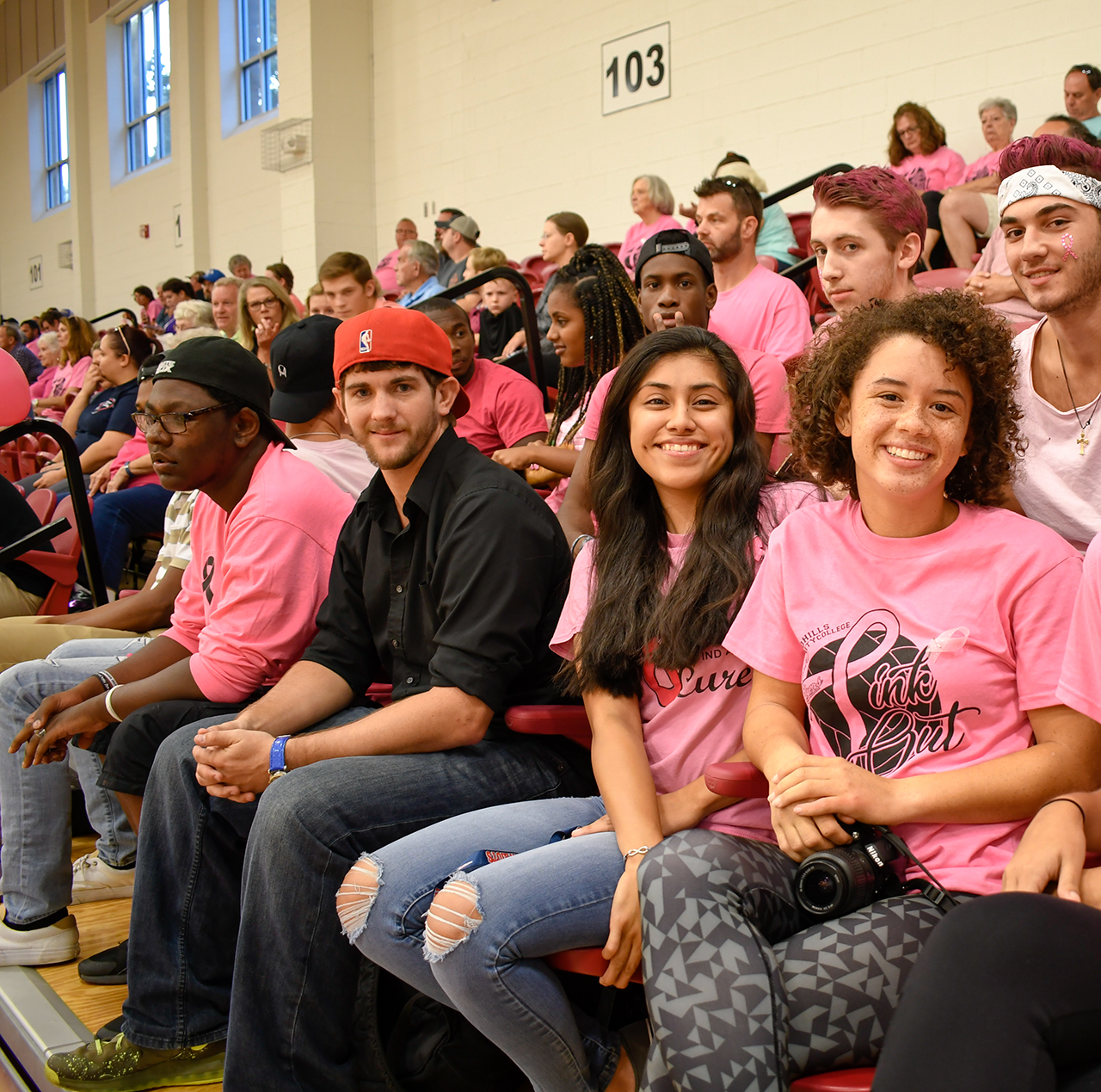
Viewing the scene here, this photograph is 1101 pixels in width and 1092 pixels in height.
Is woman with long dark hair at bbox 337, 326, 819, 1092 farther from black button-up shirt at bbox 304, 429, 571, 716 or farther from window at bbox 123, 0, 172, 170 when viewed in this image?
window at bbox 123, 0, 172, 170

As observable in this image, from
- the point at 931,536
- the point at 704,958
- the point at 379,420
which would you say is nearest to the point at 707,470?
the point at 931,536

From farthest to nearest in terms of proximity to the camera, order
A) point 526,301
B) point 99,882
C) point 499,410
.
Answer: point 526,301 → point 499,410 → point 99,882

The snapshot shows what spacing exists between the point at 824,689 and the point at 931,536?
25 centimetres

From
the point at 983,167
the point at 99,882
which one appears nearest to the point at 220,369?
the point at 99,882

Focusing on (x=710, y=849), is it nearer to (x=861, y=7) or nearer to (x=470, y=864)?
(x=470, y=864)

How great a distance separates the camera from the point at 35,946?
2.30 meters

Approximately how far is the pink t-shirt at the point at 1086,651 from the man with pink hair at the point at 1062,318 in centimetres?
48

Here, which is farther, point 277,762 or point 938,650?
point 277,762

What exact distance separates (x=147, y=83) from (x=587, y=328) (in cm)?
1177

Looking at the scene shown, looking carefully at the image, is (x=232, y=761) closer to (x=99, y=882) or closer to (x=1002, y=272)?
(x=99, y=882)

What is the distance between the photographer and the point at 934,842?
133cm

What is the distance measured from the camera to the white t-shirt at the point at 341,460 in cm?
280

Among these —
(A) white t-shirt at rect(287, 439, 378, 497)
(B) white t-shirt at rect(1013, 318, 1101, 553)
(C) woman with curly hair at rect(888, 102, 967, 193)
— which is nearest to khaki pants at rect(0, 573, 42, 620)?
(A) white t-shirt at rect(287, 439, 378, 497)

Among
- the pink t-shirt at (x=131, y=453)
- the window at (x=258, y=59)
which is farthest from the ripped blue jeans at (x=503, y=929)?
the window at (x=258, y=59)
